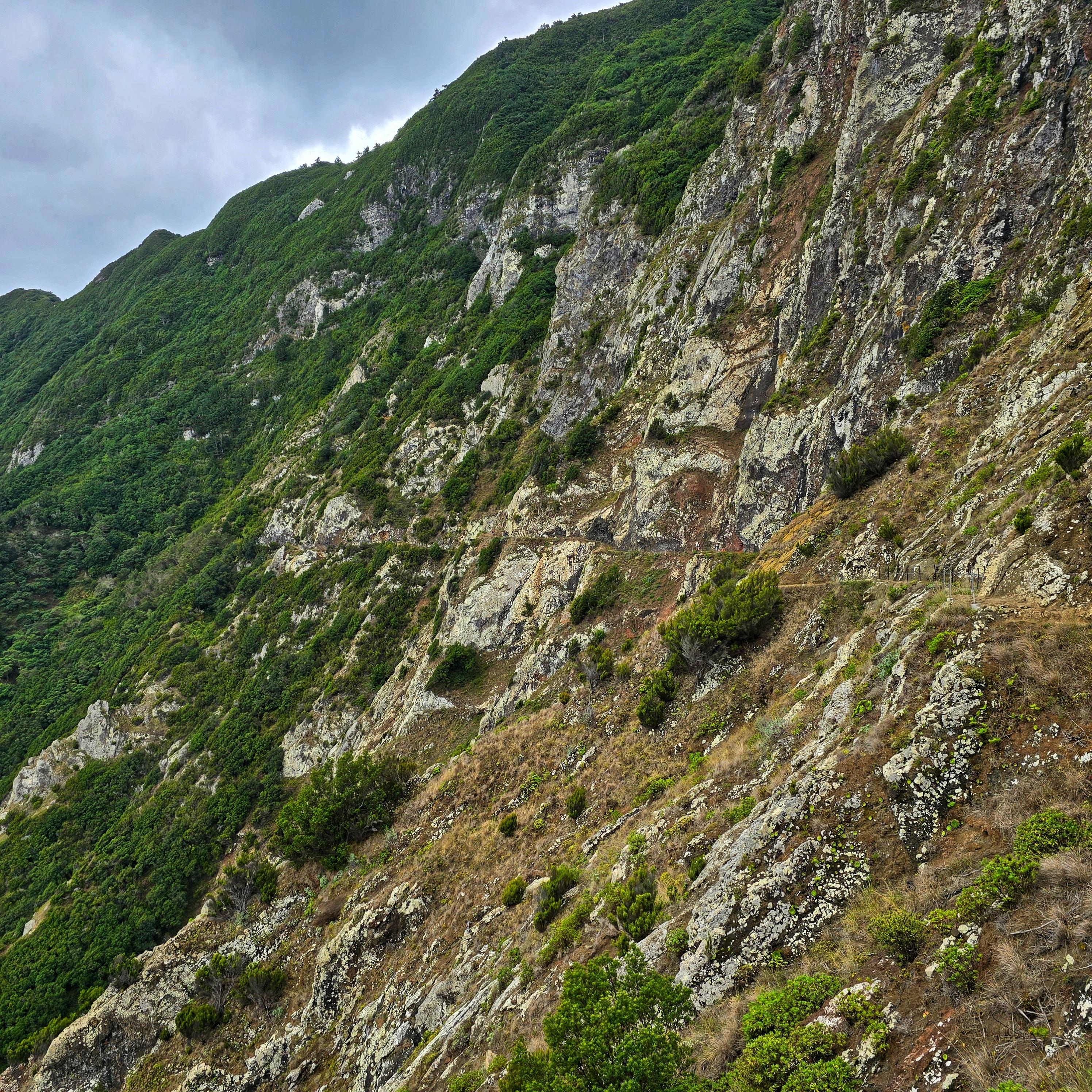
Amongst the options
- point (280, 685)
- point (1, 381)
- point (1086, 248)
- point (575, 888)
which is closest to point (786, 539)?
point (1086, 248)

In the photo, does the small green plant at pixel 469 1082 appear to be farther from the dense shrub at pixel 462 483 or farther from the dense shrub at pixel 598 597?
the dense shrub at pixel 462 483

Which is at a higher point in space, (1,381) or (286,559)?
(1,381)

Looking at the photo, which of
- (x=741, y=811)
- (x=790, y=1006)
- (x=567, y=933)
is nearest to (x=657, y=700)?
(x=741, y=811)

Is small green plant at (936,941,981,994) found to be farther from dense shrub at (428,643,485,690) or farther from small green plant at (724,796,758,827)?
Result: dense shrub at (428,643,485,690)

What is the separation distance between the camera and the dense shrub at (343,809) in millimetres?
27656

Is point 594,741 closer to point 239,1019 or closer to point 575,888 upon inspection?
point 575,888

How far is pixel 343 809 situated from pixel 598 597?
54.9ft

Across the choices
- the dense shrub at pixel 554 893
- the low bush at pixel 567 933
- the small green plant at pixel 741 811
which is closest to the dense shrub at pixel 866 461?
the small green plant at pixel 741 811

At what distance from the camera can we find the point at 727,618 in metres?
19.0

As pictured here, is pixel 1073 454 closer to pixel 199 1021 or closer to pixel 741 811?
pixel 741 811

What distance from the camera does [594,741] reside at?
21.7 meters


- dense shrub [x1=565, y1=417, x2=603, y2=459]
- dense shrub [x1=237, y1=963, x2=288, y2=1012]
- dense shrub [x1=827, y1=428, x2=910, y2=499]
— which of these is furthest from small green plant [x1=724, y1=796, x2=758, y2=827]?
dense shrub [x1=565, y1=417, x2=603, y2=459]

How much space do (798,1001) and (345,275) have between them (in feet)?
389

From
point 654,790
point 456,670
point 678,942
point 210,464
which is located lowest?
point 654,790
